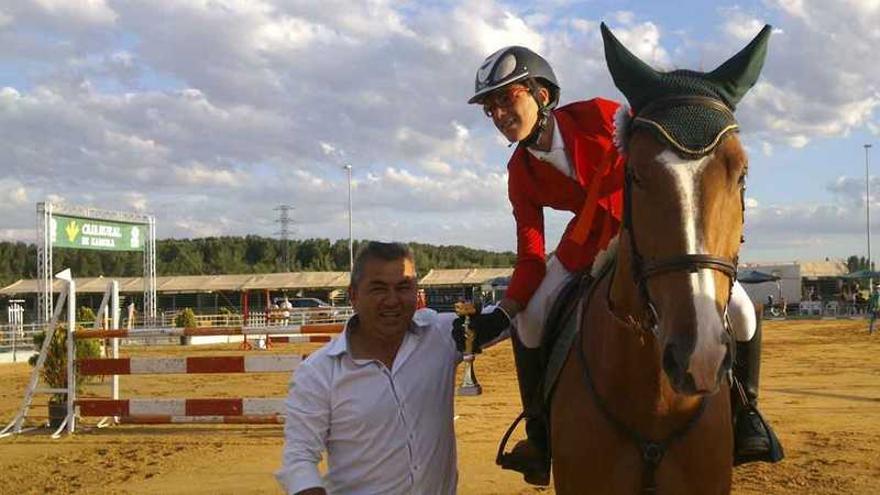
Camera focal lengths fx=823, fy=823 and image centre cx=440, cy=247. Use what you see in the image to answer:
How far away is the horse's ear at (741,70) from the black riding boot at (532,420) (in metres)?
1.58

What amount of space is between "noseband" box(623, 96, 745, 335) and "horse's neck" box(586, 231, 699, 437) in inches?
10.9

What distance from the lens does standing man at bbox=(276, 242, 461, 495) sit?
119 inches

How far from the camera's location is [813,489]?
6.70 m

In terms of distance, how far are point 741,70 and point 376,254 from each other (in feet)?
4.77

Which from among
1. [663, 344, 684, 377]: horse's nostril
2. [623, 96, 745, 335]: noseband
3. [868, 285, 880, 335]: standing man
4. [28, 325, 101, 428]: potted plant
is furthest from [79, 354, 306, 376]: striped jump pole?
[868, 285, 880, 335]: standing man

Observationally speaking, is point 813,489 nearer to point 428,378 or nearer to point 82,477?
point 428,378

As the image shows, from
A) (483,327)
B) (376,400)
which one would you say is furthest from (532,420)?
(376,400)

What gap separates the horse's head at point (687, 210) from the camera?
7.02ft

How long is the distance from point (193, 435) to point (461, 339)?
27.2 ft

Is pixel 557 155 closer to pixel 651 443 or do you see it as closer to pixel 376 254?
pixel 376 254

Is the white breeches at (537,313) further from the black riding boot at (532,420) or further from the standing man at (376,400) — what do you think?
the standing man at (376,400)

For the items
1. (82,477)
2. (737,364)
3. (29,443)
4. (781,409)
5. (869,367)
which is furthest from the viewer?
(869,367)

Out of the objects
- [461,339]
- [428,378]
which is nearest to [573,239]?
[461,339]

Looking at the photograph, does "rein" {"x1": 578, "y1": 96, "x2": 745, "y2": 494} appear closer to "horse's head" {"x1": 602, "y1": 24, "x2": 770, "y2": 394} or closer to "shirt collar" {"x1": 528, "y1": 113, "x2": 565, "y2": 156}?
"horse's head" {"x1": 602, "y1": 24, "x2": 770, "y2": 394}
